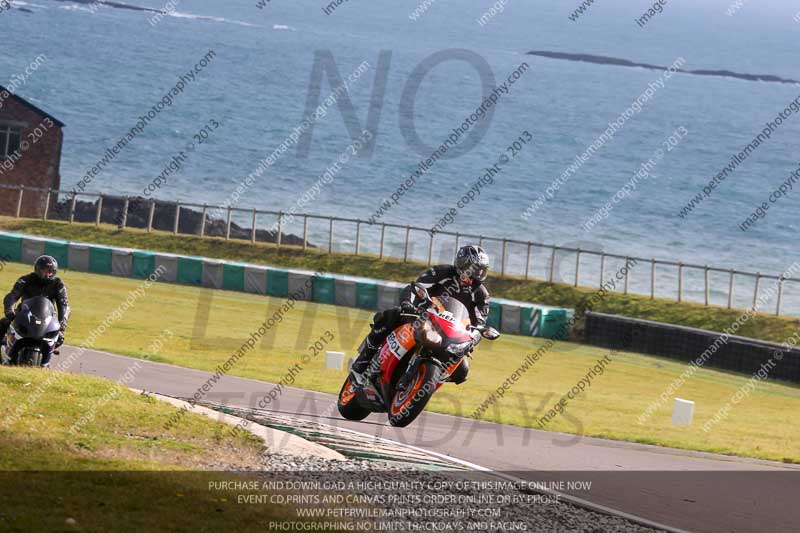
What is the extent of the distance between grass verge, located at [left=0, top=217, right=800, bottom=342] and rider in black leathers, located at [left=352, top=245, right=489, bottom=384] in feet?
96.9

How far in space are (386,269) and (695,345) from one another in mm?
16602

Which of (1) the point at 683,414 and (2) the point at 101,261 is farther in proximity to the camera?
(2) the point at 101,261

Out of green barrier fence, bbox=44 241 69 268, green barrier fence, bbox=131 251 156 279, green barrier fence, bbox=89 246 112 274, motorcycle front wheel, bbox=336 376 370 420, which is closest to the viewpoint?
motorcycle front wheel, bbox=336 376 370 420

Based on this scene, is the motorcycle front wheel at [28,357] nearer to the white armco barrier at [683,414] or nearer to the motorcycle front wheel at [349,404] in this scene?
the motorcycle front wheel at [349,404]

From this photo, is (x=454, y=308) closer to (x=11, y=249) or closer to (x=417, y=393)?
(x=417, y=393)

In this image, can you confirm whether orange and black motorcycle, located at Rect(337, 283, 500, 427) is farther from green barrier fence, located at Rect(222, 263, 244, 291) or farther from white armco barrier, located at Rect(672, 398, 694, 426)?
green barrier fence, located at Rect(222, 263, 244, 291)

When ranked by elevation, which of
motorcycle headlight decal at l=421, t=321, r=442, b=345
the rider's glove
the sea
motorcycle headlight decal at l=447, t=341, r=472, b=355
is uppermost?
the sea

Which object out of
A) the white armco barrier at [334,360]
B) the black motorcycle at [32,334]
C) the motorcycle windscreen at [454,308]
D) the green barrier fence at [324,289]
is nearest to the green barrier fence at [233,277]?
the green barrier fence at [324,289]

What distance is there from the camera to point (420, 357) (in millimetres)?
14000

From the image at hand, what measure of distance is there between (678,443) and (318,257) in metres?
32.3

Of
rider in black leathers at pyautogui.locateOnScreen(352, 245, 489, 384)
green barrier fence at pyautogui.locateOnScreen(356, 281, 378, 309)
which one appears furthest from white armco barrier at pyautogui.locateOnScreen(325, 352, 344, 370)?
green barrier fence at pyautogui.locateOnScreen(356, 281, 378, 309)

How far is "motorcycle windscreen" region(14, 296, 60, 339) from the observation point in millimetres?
17969

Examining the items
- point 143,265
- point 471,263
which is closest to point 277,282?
point 143,265

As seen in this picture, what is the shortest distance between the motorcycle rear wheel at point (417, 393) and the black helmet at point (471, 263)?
144 centimetres
